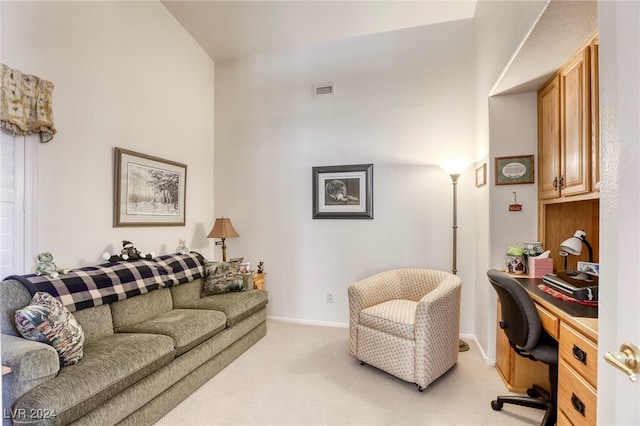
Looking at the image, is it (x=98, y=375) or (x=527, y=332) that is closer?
(x=98, y=375)

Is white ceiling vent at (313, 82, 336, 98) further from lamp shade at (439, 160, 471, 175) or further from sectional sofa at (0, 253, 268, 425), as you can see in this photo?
sectional sofa at (0, 253, 268, 425)

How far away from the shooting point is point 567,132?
2037 millimetres

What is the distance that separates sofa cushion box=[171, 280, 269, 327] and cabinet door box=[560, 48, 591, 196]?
267cm

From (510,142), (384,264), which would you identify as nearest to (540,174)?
(510,142)

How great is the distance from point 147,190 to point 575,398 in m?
3.49

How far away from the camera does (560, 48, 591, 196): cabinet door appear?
5.91ft

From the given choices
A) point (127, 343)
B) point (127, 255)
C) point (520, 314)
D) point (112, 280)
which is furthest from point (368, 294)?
point (127, 255)

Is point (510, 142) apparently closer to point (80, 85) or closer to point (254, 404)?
point (254, 404)

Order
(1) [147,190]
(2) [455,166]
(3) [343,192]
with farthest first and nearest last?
(3) [343,192]
(1) [147,190]
(2) [455,166]

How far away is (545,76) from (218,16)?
315 centimetres

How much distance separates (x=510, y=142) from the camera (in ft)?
8.44

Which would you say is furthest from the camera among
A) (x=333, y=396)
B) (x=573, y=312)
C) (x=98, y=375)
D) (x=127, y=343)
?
(x=333, y=396)

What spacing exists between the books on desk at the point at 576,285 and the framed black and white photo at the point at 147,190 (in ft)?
11.1

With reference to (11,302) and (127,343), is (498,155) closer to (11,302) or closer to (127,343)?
(127,343)
